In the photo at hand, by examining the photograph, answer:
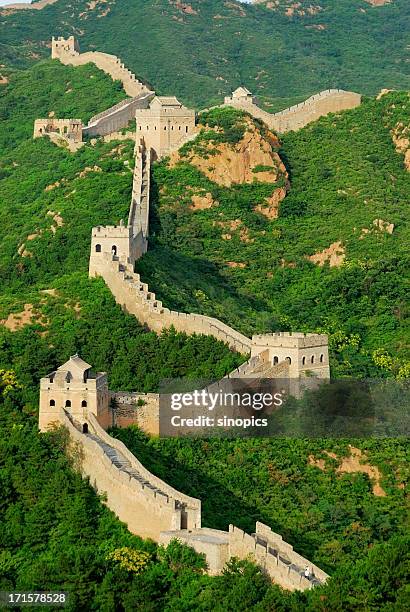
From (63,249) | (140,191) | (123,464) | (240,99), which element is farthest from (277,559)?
(240,99)

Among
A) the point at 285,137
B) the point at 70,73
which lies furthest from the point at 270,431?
the point at 70,73

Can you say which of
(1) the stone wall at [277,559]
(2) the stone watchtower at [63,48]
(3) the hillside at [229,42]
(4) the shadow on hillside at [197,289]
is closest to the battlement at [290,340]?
(4) the shadow on hillside at [197,289]

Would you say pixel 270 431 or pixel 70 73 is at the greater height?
pixel 70 73

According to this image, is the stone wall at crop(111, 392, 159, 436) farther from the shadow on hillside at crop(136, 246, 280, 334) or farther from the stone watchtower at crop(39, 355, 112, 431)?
the shadow on hillside at crop(136, 246, 280, 334)

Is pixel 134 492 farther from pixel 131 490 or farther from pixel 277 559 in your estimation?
pixel 277 559

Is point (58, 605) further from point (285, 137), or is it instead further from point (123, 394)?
point (285, 137)

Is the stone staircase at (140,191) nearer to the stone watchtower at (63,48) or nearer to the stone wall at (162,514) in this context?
the stone wall at (162,514)

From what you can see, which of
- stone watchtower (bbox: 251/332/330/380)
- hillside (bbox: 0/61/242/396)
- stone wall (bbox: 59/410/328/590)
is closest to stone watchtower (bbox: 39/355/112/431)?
stone wall (bbox: 59/410/328/590)

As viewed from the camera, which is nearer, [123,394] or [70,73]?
[123,394]
